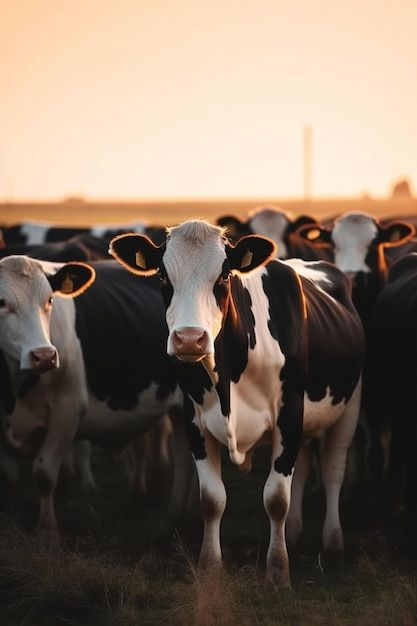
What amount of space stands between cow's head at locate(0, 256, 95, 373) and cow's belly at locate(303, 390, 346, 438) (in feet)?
5.43

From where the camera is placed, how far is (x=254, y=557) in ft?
28.9

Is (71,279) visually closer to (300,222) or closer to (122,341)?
(122,341)

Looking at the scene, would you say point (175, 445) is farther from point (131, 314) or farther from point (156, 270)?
point (156, 270)

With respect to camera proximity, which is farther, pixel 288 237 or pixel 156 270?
pixel 288 237

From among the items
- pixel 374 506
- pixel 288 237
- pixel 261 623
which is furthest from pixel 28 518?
pixel 288 237

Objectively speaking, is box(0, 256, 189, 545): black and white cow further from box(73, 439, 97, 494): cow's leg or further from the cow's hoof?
the cow's hoof

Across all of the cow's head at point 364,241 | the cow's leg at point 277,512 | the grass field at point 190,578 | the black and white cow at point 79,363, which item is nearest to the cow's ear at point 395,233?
the cow's head at point 364,241

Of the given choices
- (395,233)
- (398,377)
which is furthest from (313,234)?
(398,377)

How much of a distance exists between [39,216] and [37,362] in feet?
270

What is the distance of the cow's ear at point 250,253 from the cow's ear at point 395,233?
445 cm

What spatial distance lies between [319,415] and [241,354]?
1.14 m

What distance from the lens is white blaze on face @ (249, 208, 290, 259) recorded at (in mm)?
15656

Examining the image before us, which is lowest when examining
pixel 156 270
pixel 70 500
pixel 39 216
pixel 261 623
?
pixel 39 216

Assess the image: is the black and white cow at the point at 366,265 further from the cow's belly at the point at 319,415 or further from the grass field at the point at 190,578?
the cow's belly at the point at 319,415
